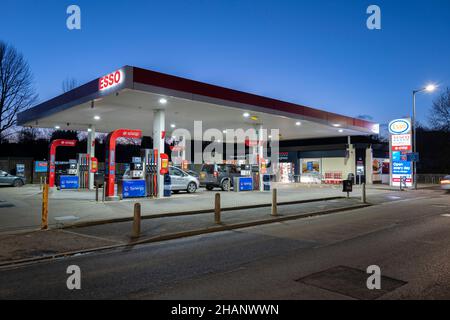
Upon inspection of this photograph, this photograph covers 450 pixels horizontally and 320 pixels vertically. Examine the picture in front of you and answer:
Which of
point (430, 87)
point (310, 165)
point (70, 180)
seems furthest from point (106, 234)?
point (310, 165)

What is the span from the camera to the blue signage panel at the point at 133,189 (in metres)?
17.6

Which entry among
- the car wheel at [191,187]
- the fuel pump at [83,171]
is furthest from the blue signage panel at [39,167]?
the car wheel at [191,187]

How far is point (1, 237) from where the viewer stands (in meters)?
8.41

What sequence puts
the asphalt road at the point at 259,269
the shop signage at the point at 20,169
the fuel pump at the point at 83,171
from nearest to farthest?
the asphalt road at the point at 259,269 < the fuel pump at the point at 83,171 < the shop signage at the point at 20,169

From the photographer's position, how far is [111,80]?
1473 cm

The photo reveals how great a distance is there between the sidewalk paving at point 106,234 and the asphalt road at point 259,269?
1.59 feet

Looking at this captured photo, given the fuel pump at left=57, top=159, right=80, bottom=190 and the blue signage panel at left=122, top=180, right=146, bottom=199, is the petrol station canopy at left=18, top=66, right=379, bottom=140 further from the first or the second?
the blue signage panel at left=122, top=180, right=146, bottom=199

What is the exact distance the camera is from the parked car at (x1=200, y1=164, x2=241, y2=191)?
2392 centimetres

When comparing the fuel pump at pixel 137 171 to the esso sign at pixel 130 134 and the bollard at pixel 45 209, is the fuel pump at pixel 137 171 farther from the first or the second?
the bollard at pixel 45 209

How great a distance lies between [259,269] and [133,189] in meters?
12.9

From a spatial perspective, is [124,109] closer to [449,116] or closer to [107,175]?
[107,175]

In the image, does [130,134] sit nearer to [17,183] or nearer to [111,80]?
[111,80]
